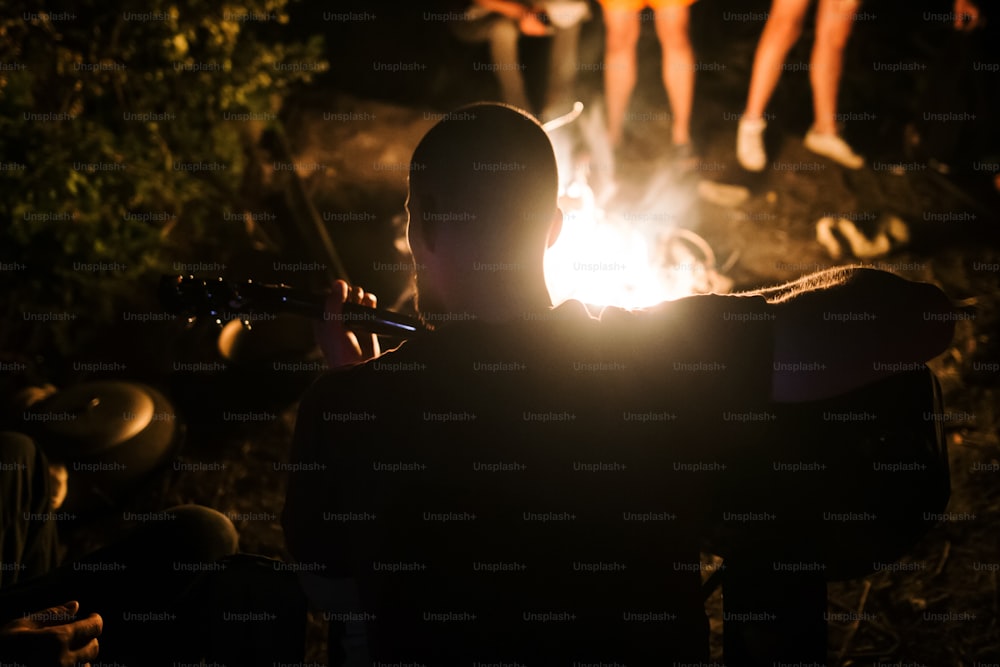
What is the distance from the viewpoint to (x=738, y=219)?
19.5ft

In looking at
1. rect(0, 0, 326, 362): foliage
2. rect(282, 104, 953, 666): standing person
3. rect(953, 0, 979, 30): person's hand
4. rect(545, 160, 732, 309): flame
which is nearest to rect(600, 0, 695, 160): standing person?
rect(545, 160, 732, 309): flame

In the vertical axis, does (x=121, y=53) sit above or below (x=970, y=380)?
above

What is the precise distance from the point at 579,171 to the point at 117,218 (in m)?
3.52

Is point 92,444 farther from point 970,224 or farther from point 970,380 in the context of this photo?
point 970,224

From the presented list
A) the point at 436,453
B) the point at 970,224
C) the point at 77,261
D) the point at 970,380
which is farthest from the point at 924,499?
the point at 77,261

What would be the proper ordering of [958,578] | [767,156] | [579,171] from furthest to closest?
[767,156] → [579,171] → [958,578]

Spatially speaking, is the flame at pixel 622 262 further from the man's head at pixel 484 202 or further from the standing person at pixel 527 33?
the man's head at pixel 484 202

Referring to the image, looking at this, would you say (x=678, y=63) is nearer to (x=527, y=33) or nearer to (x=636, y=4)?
(x=636, y=4)

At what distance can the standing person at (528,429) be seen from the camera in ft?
5.40

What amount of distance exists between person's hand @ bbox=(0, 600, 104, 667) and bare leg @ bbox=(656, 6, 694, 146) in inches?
234

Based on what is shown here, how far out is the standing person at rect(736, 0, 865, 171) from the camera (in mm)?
6035

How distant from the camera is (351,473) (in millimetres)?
1698

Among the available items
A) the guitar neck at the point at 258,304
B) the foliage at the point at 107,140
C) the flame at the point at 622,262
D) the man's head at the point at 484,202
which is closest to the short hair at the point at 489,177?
the man's head at the point at 484,202

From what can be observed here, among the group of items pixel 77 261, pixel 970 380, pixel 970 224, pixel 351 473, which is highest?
pixel 351 473
